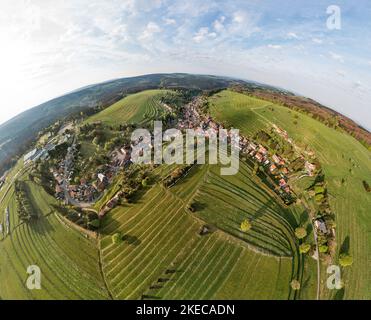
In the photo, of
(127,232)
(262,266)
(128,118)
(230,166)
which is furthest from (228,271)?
(128,118)

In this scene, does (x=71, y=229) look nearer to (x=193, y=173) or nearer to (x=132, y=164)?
(x=132, y=164)

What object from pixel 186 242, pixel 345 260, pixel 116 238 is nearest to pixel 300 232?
pixel 345 260

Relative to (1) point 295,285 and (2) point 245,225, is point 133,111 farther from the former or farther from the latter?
(1) point 295,285

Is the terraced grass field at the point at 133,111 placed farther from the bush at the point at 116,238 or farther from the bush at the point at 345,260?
the bush at the point at 345,260

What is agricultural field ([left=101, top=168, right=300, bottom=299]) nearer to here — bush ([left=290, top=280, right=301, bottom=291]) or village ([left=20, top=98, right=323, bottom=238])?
bush ([left=290, top=280, right=301, bottom=291])

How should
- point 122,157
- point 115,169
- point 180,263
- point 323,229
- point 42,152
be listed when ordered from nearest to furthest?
1. point 180,263
2. point 323,229
3. point 115,169
4. point 122,157
5. point 42,152

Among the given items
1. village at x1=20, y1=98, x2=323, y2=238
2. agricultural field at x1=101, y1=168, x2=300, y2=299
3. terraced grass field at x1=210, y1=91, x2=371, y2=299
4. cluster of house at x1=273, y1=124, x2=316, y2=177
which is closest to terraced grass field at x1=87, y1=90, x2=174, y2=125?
village at x1=20, y1=98, x2=323, y2=238

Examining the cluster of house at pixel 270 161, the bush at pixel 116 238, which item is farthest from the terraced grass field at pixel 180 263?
the cluster of house at pixel 270 161
